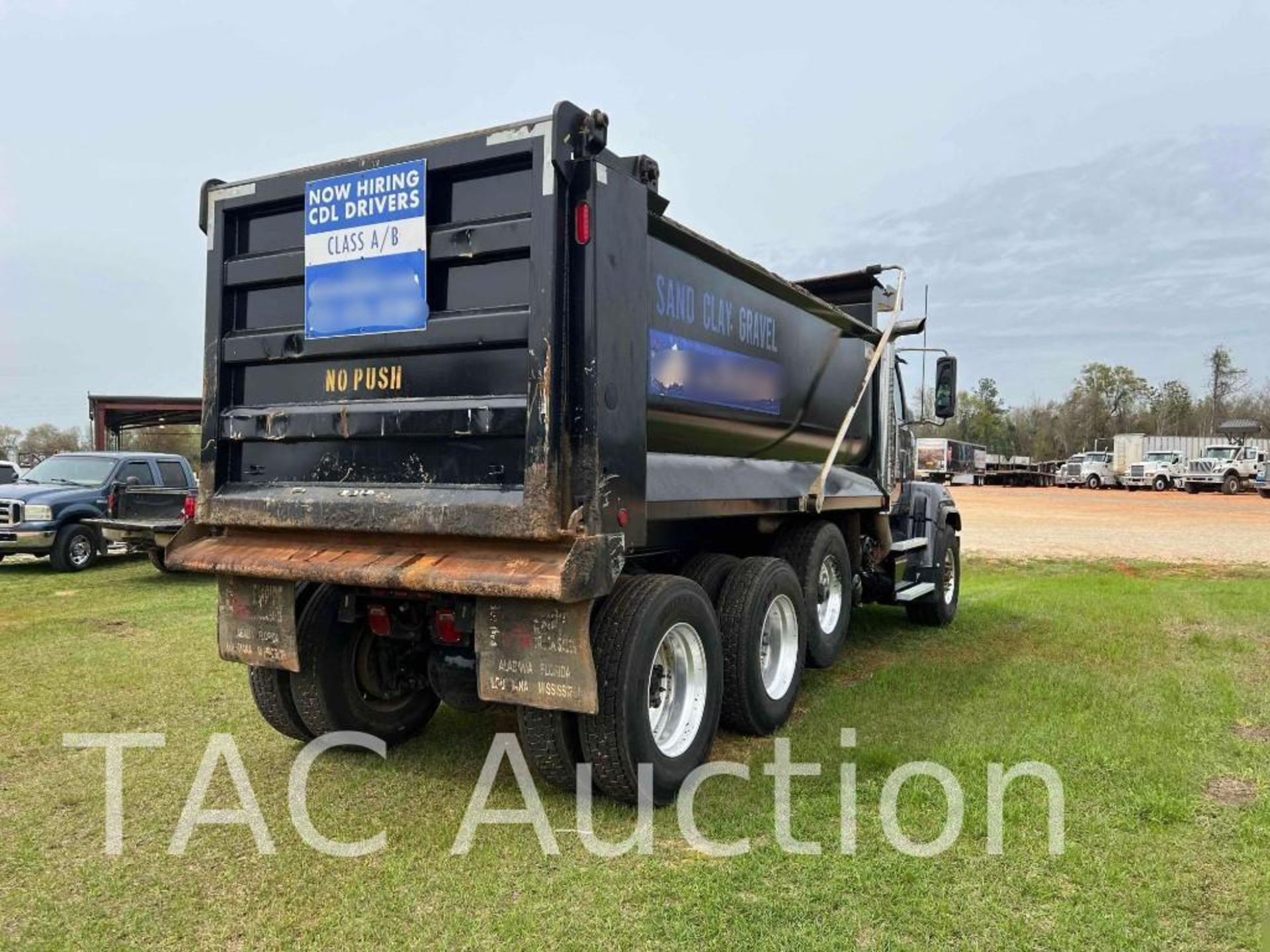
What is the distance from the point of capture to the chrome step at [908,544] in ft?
27.7

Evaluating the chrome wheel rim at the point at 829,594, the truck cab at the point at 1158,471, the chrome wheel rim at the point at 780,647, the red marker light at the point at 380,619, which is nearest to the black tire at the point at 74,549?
the red marker light at the point at 380,619

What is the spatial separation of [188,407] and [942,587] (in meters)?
24.0

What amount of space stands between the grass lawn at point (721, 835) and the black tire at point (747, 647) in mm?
158

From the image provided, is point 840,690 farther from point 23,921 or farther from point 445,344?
point 23,921

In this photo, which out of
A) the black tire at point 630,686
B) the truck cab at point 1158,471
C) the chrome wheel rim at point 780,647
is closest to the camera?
the black tire at point 630,686

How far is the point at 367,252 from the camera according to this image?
4.38 m

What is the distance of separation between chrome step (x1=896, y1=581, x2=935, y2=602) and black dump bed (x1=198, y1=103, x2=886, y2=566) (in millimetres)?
3554

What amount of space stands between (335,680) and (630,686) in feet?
6.00

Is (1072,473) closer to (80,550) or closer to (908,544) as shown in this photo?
(908,544)

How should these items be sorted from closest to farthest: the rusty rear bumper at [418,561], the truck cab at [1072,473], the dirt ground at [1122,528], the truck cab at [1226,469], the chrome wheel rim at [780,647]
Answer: the rusty rear bumper at [418,561] → the chrome wheel rim at [780,647] → the dirt ground at [1122,528] → the truck cab at [1226,469] → the truck cab at [1072,473]

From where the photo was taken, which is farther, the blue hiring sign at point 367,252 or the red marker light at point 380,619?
the red marker light at point 380,619

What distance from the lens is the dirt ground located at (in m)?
17.0

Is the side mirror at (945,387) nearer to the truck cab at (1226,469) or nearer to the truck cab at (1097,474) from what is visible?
the truck cab at (1226,469)

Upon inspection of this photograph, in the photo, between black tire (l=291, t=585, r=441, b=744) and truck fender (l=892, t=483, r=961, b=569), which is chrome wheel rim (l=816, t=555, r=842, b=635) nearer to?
truck fender (l=892, t=483, r=961, b=569)
